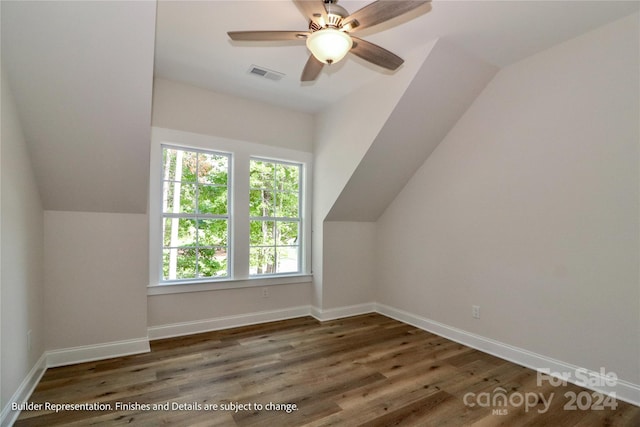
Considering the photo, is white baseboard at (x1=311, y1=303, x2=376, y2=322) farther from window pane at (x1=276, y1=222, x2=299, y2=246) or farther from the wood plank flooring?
window pane at (x1=276, y1=222, x2=299, y2=246)

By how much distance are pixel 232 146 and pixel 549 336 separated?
3.69 m

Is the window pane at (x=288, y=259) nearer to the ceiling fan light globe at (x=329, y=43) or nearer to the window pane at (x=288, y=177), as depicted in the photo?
the window pane at (x=288, y=177)

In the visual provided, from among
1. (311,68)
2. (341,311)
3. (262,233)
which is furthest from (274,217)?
(311,68)

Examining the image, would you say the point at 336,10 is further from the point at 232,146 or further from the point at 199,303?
the point at 199,303

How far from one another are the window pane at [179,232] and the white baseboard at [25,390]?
1399 mm

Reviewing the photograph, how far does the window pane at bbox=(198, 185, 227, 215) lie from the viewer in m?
3.65

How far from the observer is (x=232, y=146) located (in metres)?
3.74

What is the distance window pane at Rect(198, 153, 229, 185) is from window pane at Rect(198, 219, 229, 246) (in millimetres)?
474

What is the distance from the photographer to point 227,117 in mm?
3717

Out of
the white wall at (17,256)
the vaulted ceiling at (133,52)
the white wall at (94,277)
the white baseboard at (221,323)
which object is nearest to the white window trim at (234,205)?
the white wall at (94,277)


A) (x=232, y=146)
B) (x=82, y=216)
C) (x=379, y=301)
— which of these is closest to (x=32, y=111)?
(x=82, y=216)

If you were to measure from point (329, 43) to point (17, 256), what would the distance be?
249 centimetres

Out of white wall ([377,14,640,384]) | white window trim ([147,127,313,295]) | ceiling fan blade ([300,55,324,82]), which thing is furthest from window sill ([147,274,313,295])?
ceiling fan blade ([300,55,324,82])

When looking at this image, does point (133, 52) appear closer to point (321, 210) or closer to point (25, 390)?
point (25, 390)
